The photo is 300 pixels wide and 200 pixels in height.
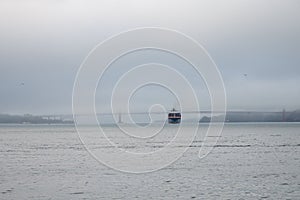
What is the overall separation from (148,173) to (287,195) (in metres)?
20.5

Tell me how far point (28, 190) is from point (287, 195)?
22307mm

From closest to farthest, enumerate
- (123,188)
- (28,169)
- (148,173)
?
(123,188) → (148,173) → (28,169)

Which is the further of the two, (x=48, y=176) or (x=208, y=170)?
(x=208, y=170)

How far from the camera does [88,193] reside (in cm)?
4300

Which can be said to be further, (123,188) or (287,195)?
(123,188)

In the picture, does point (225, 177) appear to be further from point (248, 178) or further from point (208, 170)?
point (208, 170)

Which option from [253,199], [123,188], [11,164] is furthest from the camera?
[11,164]

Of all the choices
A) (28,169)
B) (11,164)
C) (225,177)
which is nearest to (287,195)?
(225,177)

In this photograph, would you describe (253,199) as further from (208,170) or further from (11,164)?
(11,164)

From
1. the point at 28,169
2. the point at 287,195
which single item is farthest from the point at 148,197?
the point at 28,169

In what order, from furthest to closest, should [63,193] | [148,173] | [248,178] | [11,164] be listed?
[11,164]
[148,173]
[248,178]
[63,193]

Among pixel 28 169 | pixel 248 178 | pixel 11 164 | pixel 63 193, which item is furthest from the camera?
pixel 11 164

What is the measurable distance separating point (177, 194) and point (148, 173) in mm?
16538

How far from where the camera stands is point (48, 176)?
182 ft
